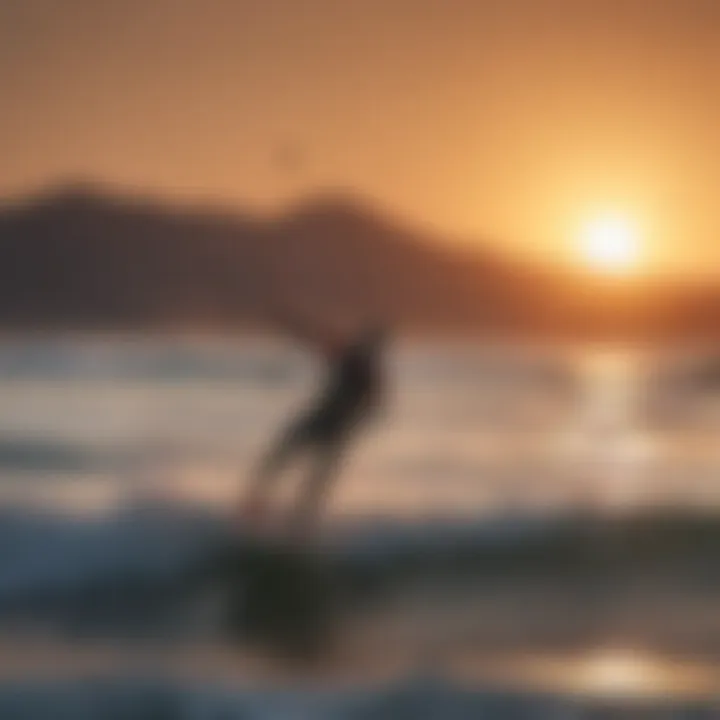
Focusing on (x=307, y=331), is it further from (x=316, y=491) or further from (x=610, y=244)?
(x=610, y=244)

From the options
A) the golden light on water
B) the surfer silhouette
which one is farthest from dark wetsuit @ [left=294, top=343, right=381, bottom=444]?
the golden light on water

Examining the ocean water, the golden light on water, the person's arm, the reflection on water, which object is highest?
the golden light on water

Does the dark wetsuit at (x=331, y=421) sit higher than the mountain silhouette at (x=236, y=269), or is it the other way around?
the mountain silhouette at (x=236, y=269)

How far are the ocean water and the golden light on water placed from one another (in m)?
0.08

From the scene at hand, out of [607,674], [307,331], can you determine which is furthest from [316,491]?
[607,674]

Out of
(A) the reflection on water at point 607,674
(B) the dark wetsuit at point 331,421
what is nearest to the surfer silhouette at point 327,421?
(B) the dark wetsuit at point 331,421

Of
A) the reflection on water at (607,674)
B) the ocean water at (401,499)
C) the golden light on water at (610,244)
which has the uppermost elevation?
the golden light on water at (610,244)

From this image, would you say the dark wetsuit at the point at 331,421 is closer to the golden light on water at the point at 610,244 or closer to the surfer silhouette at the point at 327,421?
the surfer silhouette at the point at 327,421

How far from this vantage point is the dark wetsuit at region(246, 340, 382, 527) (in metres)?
1.23

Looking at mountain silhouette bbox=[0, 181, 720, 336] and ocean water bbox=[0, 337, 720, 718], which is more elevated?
mountain silhouette bbox=[0, 181, 720, 336]

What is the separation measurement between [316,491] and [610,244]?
1.21ft

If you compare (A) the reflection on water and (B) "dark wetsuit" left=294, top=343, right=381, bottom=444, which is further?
(B) "dark wetsuit" left=294, top=343, right=381, bottom=444

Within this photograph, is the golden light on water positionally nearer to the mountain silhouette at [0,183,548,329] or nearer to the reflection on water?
the mountain silhouette at [0,183,548,329]

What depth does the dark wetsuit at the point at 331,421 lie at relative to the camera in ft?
4.03
